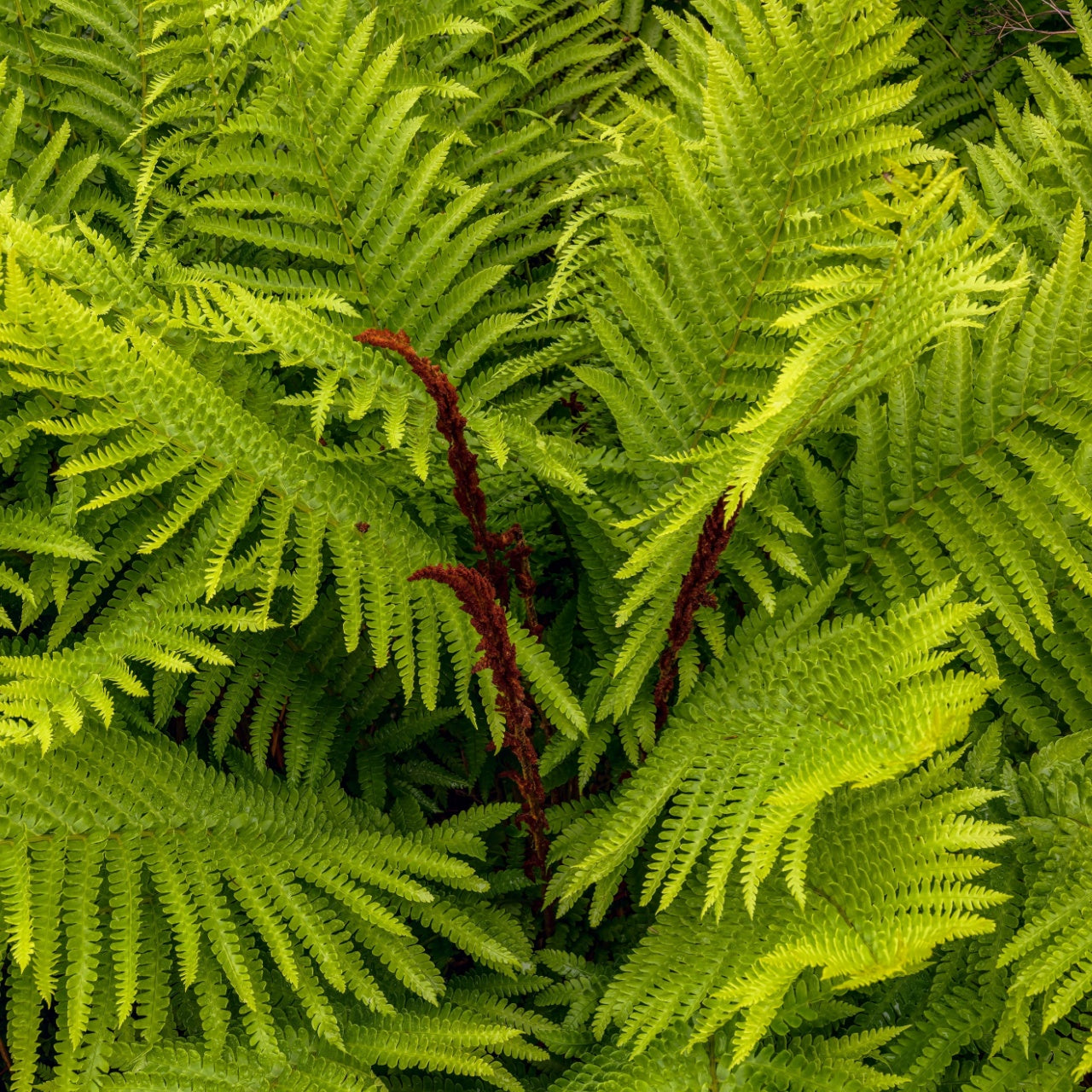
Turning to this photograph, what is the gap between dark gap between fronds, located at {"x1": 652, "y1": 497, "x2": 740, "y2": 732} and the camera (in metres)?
1.21

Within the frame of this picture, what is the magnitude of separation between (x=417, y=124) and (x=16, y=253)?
1.98 feet

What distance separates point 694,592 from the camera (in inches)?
50.3

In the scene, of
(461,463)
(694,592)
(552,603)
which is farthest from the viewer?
(552,603)

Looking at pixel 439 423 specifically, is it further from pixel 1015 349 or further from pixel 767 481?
pixel 1015 349

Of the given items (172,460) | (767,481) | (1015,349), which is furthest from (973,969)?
(172,460)

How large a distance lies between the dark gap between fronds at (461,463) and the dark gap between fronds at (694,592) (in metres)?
0.20

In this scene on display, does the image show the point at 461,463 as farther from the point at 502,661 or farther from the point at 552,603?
the point at 552,603

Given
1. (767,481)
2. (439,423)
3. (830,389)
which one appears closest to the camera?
(439,423)

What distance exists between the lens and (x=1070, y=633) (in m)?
1.47

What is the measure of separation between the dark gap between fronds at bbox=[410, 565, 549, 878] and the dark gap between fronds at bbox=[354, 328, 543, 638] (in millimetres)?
39

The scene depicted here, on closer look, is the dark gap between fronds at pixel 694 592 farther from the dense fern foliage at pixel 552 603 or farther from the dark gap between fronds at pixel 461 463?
the dark gap between fronds at pixel 461 463

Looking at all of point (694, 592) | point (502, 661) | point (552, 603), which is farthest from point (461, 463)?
point (552, 603)

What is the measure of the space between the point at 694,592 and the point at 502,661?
28 cm

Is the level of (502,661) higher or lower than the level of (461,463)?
lower
